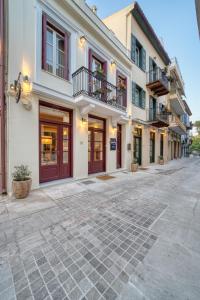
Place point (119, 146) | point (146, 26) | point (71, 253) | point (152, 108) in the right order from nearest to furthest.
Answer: point (71, 253), point (119, 146), point (146, 26), point (152, 108)

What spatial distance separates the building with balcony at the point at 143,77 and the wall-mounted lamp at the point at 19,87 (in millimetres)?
6670

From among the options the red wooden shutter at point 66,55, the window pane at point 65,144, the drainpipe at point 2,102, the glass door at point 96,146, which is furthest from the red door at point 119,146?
the drainpipe at point 2,102

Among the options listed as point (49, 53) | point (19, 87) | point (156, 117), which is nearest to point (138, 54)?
point (156, 117)

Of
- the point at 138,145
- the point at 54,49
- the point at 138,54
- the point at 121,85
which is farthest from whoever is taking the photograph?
the point at 138,145

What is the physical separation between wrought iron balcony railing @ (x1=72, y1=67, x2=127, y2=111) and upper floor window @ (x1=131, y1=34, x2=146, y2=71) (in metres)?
2.97

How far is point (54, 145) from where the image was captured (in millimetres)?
5500

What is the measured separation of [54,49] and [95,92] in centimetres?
211

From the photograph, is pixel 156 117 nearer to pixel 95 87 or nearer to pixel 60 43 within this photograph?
pixel 95 87

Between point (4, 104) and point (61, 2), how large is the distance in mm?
4276

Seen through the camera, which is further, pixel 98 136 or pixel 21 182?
pixel 98 136

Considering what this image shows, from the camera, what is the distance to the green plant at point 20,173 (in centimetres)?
398

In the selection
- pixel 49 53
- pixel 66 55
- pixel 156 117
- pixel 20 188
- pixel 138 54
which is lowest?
pixel 20 188

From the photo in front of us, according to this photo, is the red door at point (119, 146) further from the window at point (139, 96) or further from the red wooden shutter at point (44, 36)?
the red wooden shutter at point (44, 36)

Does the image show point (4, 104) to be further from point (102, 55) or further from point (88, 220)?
point (102, 55)
